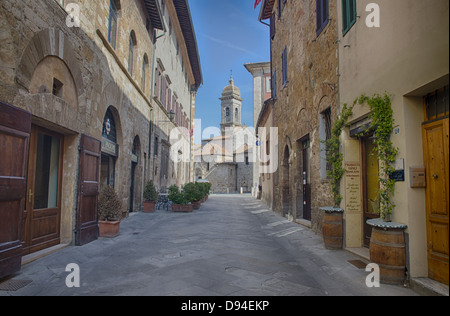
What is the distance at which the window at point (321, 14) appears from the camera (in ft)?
22.5

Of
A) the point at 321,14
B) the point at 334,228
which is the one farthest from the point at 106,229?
the point at 321,14

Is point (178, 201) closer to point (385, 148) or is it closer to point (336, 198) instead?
point (336, 198)

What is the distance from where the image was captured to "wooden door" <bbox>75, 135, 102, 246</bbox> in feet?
19.9

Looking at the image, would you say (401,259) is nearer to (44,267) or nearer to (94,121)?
(44,267)

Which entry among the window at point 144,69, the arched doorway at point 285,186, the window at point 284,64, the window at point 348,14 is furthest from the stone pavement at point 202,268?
the window at point 144,69

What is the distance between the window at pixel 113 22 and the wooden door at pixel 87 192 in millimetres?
3353

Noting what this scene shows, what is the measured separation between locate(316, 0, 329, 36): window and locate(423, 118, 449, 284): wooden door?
4070 millimetres

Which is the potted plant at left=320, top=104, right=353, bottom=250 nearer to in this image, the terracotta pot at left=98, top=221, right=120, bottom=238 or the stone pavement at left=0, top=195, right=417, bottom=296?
the stone pavement at left=0, top=195, right=417, bottom=296

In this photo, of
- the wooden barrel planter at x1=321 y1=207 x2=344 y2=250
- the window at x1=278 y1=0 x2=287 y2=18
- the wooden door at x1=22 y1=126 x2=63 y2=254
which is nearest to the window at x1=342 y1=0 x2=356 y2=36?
the wooden barrel planter at x1=321 y1=207 x2=344 y2=250

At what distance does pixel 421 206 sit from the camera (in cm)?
381

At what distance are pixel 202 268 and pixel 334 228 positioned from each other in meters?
2.65

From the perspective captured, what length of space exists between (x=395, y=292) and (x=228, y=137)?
48.7 m

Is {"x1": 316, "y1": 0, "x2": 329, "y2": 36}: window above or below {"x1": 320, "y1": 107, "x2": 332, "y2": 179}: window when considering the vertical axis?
above
